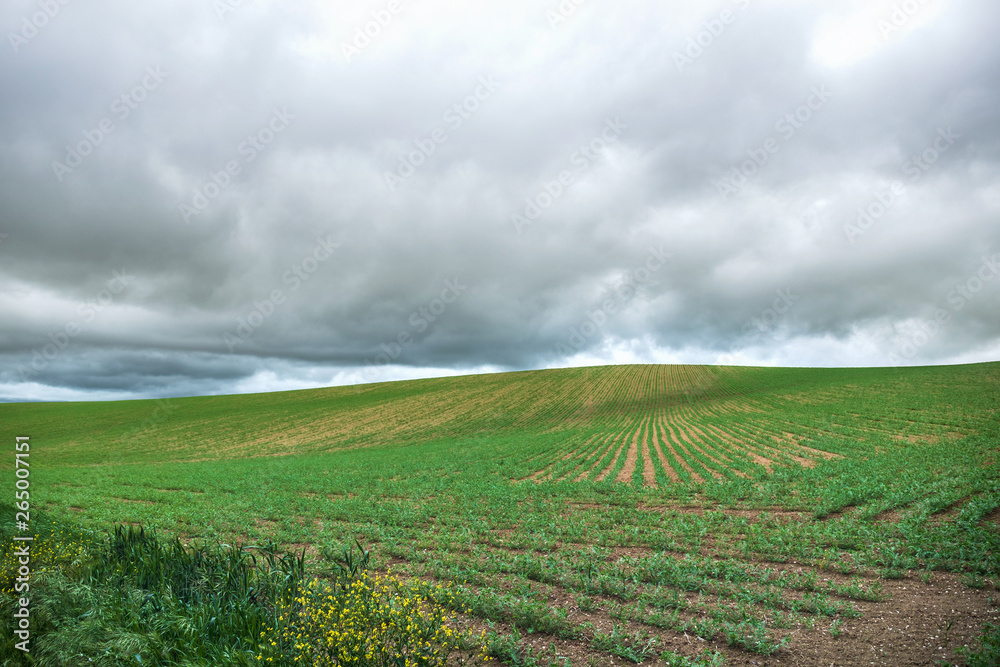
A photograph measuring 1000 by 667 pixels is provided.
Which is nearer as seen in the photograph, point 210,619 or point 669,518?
point 210,619

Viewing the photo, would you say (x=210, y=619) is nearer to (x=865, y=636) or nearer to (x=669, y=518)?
(x=865, y=636)

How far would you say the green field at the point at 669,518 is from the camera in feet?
24.6

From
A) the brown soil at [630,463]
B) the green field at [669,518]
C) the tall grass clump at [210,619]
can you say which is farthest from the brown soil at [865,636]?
the brown soil at [630,463]

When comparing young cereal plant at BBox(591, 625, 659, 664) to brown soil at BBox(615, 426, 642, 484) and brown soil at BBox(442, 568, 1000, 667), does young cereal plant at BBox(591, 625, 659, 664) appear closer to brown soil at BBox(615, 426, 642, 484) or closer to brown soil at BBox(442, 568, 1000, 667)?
brown soil at BBox(442, 568, 1000, 667)

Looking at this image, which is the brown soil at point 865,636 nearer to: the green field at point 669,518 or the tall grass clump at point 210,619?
the green field at point 669,518

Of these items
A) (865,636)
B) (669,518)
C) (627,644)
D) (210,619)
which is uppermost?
(210,619)

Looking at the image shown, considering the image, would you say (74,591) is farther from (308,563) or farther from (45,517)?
(45,517)

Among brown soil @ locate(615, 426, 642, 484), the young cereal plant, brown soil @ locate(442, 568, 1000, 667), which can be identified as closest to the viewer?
brown soil @ locate(442, 568, 1000, 667)

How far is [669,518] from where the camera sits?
15109mm

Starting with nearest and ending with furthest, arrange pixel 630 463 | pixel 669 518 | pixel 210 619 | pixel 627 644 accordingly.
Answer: pixel 210 619, pixel 627 644, pixel 669 518, pixel 630 463

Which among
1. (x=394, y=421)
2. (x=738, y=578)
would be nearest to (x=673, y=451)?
(x=738, y=578)

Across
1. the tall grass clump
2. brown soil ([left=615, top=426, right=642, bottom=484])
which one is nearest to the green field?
brown soil ([left=615, top=426, right=642, bottom=484])

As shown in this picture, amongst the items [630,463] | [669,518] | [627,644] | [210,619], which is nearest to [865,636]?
[627,644]

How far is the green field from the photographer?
24.6ft
